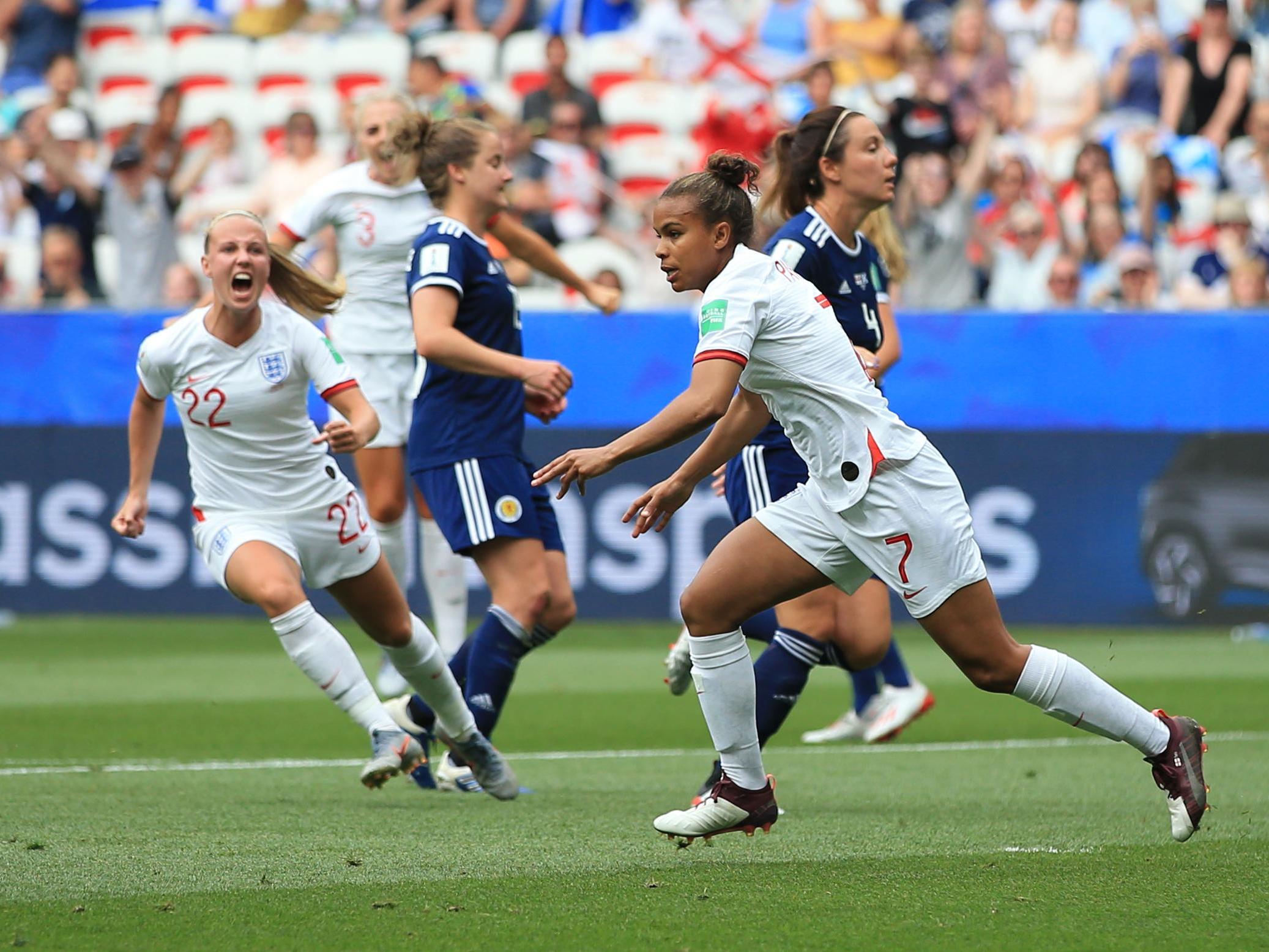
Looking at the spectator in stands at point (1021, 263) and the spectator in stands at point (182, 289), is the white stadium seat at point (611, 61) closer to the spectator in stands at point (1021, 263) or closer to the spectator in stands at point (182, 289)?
the spectator in stands at point (1021, 263)

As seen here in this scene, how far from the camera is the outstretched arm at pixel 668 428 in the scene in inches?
182

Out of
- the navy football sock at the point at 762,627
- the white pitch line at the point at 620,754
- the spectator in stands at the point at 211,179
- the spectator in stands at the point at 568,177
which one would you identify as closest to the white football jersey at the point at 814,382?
the navy football sock at the point at 762,627

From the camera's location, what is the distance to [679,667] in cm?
658

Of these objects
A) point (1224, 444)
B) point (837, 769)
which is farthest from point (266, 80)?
point (837, 769)

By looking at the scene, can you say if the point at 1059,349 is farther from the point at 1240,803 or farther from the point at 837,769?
the point at 1240,803

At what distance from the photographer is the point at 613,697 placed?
9883 mm

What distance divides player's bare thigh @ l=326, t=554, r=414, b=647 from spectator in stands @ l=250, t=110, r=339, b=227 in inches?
377

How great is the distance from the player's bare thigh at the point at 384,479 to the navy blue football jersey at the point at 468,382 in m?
2.28

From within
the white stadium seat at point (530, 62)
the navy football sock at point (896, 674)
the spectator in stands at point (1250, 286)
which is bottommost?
the navy football sock at point (896, 674)

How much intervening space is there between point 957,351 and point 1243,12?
6977mm

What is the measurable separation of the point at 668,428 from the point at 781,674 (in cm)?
164

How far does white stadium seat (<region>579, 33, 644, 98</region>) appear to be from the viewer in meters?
17.7

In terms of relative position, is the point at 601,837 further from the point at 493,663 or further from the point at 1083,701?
the point at 1083,701

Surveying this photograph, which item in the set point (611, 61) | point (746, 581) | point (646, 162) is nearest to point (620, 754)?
point (746, 581)
